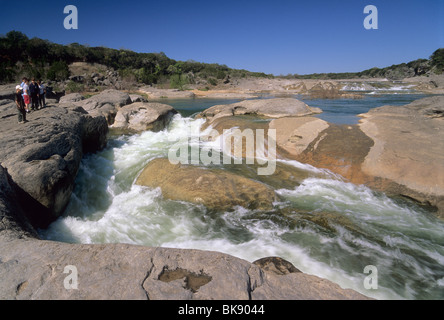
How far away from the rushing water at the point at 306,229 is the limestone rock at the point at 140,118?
5492 millimetres

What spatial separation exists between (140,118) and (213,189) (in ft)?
25.8

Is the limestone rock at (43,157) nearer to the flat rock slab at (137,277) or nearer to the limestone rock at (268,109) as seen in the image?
the flat rock slab at (137,277)

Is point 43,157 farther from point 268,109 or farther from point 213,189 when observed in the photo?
point 268,109

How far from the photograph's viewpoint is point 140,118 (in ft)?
37.4

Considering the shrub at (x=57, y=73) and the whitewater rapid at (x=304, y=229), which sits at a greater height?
the shrub at (x=57, y=73)

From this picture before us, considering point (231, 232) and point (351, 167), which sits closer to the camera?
point (231, 232)

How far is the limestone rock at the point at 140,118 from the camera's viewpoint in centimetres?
1113


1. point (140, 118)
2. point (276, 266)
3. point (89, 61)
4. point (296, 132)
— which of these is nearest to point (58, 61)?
point (89, 61)

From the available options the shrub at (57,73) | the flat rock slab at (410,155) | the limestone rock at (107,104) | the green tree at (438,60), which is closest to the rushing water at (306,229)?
the flat rock slab at (410,155)

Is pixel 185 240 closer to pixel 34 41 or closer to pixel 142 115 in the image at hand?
pixel 142 115

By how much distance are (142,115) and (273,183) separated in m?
8.08

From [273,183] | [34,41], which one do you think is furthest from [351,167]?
[34,41]
